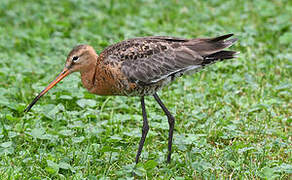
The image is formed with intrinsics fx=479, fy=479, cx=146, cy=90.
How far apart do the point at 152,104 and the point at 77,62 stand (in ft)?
5.37

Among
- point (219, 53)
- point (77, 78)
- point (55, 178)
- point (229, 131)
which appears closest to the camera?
point (55, 178)

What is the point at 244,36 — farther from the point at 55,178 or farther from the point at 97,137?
the point at 55,178

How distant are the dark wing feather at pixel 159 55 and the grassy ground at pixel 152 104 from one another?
83 centimetres

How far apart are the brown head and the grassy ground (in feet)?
1.96

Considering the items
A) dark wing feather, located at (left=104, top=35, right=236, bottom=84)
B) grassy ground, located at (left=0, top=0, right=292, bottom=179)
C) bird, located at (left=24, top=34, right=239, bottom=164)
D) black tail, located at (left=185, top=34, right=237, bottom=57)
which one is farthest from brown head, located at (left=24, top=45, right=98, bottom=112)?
black tail, located at (left=185, top=34, right=237, bottom=57)

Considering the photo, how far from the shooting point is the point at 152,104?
6.80m

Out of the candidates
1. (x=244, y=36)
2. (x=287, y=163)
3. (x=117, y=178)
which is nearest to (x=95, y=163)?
(x=117, y=178)

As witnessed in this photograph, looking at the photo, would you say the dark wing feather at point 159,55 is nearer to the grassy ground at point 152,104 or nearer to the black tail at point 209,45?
the black tail at point 209,45

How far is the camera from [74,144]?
5668 millimetres

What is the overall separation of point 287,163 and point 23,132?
3160 mm

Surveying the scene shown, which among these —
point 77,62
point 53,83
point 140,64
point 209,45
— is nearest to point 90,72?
point 77,62

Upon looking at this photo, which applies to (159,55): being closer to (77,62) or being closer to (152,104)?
(77,62)

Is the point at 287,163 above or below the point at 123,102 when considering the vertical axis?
below

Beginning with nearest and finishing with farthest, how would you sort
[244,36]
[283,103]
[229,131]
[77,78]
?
[229,131] < [283,103] < [77,78] < [244,36]
